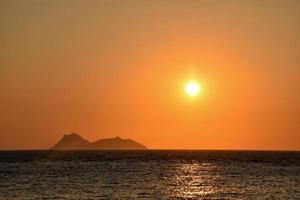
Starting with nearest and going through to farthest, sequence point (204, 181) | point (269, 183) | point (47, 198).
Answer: point (47, 198) < point (269, 183) < point (204, 181)

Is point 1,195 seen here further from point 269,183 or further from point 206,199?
point 269,183

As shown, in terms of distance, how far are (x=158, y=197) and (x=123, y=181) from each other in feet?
66.2

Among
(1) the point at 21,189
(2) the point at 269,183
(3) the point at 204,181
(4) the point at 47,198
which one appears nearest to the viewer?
(4) the point at 47,198

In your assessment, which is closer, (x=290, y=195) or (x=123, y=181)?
(x=290, y=195)

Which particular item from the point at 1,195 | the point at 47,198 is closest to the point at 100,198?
the point at 47,198

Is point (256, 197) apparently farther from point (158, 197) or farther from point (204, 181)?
point (204, 181)

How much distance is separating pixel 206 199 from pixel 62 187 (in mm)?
19820

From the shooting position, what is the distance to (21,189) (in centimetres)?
6819

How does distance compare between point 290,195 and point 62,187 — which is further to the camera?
point 62,187

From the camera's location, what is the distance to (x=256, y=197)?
202 feet

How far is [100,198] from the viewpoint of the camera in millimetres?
60281

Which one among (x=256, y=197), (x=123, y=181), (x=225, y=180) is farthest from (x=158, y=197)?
(x=225, y=180)

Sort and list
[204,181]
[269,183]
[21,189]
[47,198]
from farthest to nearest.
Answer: [204,181] < [269,183] < [21,189] < [47,198]

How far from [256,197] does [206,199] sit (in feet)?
18.3
